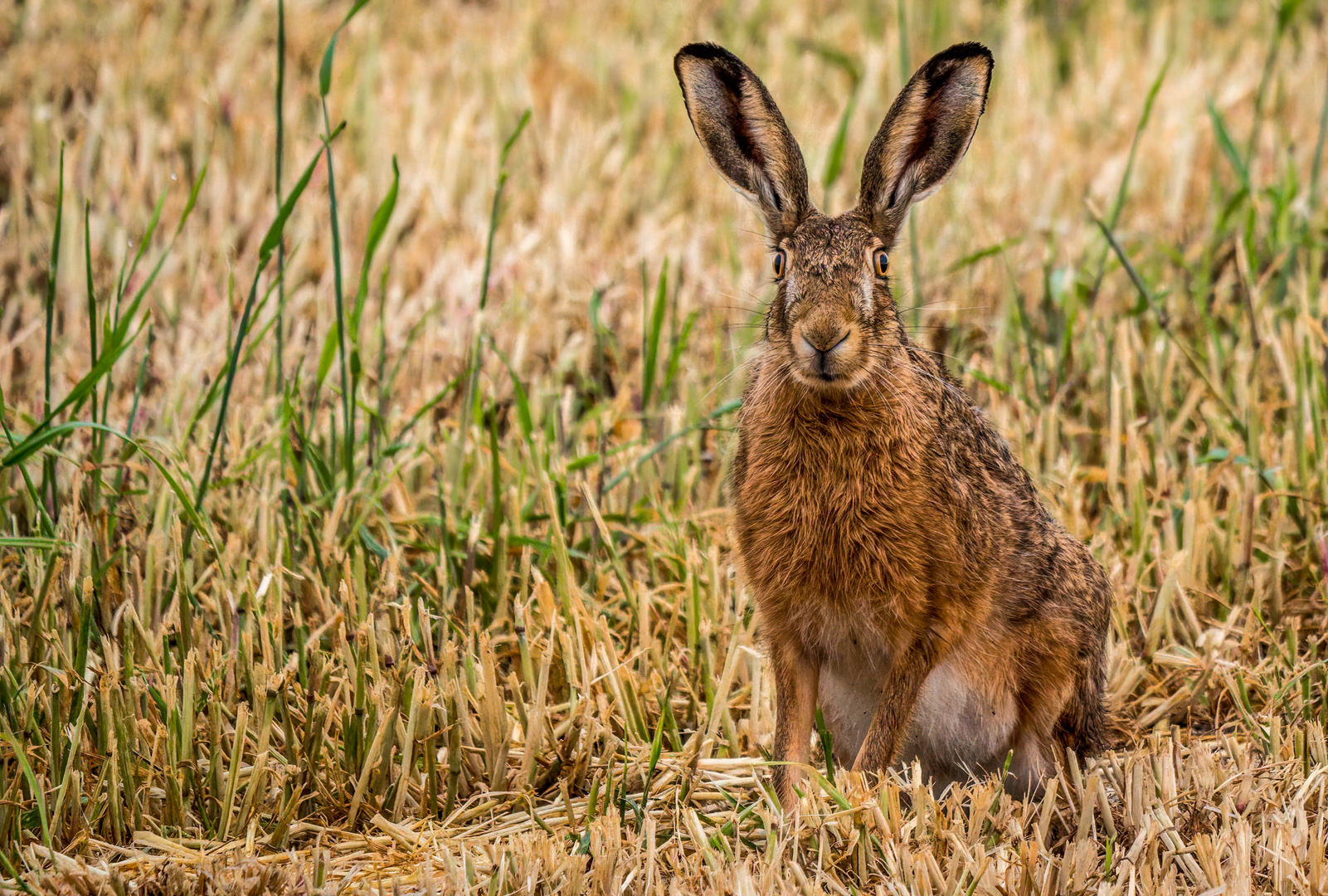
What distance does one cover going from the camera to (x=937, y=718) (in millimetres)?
3047

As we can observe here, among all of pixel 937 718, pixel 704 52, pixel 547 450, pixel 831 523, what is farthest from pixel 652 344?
pixel 937 718

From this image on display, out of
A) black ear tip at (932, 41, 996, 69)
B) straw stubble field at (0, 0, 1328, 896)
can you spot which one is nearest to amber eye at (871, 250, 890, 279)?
black ear tip at (932, 41, 996, 69)

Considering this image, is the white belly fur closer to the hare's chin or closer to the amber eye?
the hare's chin

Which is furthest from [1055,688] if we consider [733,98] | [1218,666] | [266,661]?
[266,661]

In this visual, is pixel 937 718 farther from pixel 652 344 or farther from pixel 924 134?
pixel 652 344

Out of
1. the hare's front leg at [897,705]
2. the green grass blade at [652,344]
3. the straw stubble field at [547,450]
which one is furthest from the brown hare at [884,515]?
the green grass blade at [652,344]

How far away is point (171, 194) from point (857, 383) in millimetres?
3706

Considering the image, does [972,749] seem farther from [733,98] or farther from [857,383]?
[733,98]

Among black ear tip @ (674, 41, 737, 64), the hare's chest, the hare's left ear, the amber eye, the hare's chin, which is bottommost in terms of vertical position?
the hare's chest

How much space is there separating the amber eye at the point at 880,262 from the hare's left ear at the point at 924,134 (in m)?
0.10

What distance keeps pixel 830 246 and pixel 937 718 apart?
3.30ft

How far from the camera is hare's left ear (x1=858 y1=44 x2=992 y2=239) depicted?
300 centimetres

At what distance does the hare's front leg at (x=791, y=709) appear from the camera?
2934 mm

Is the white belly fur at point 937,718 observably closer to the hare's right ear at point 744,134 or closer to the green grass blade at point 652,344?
the hare's right ear at point 744,134
